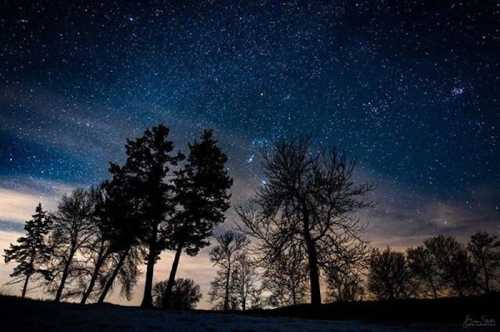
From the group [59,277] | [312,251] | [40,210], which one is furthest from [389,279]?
[40,210]

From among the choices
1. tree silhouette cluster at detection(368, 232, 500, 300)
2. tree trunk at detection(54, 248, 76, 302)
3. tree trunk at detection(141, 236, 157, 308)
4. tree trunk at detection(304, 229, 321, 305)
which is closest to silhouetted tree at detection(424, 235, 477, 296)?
tree silhouette cluster at detection(368, 232, 500, 300)

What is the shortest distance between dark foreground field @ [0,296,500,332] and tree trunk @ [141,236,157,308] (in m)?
7.55

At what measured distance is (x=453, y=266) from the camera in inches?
1188

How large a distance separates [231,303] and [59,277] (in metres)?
18.3

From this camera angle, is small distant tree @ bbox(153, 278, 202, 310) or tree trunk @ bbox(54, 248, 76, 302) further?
small distant tree @ bbox(153, 278, 202, 310)

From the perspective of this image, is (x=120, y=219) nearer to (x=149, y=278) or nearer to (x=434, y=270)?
(x=149, y=278)

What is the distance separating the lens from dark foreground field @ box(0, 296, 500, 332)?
500 centimetres

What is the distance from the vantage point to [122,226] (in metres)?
17.8

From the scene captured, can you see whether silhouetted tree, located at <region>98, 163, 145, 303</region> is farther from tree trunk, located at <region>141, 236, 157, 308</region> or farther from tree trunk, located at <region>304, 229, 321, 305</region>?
tree trunk, located at <region>304, 229, 321, 305</region>

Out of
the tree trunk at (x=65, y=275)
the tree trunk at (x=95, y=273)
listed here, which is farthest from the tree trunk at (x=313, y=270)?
the tree trunk at (x=65, y=275)

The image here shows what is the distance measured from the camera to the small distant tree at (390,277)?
31.5 meters

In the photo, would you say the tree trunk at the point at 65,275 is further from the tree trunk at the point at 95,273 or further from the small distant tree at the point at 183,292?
the small distant tree at the point at 183,292

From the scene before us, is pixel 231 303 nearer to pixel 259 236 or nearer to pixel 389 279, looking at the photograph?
pixel 389 279

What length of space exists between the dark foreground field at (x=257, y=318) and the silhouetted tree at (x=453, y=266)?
27.9 meters
